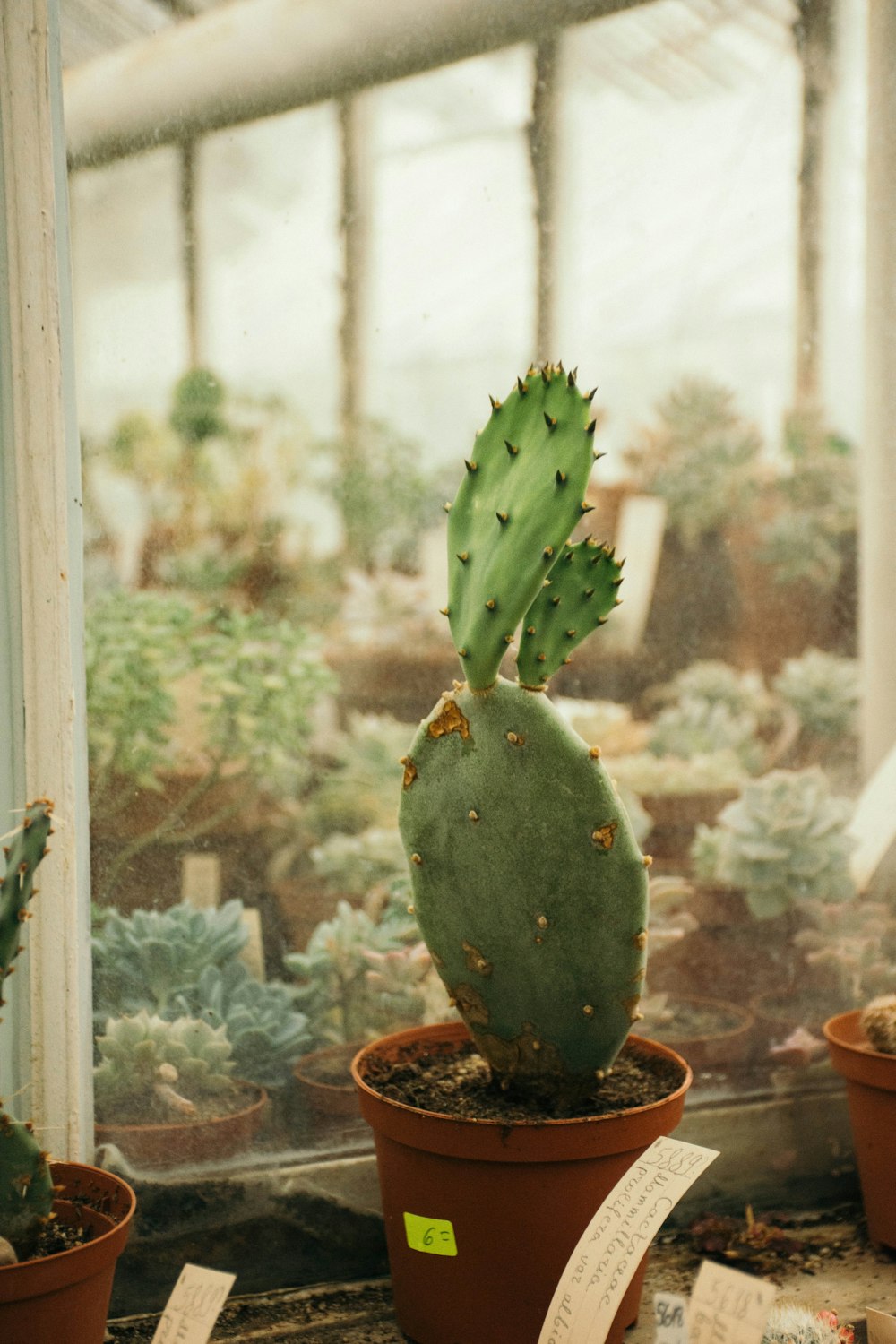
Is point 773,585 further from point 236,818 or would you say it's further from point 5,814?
point 5,814

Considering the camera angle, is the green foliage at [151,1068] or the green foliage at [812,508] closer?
the green foliage at [151,1068]

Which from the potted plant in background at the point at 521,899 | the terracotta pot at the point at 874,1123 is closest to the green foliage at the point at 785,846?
the terracotta pot at the point at 874,1123

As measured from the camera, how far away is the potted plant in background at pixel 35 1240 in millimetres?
931

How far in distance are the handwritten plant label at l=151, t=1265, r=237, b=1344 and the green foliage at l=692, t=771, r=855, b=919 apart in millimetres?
987

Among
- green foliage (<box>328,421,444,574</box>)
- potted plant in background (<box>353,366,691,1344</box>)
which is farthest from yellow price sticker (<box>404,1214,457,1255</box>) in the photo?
green foliage (<box>328,421,444,574</box>)

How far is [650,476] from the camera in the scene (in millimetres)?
2168

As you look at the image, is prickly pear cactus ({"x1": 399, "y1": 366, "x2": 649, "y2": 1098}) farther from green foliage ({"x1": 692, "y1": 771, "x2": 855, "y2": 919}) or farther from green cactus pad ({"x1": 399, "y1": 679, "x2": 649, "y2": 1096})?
green foliage ({"x1": 692, "y1": 771, "x2": 855, "y2": 919})

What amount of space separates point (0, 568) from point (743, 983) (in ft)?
3.76

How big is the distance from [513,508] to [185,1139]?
0.77m

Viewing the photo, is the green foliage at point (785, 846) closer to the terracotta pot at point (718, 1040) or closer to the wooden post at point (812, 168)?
the terracotta pot at point (718, 1040)

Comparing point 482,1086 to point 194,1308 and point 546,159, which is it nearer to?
point 194,1308

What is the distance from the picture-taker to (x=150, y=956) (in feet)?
4.50

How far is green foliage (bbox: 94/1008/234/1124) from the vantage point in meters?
1.33

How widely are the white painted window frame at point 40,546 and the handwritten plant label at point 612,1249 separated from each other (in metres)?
0.53
